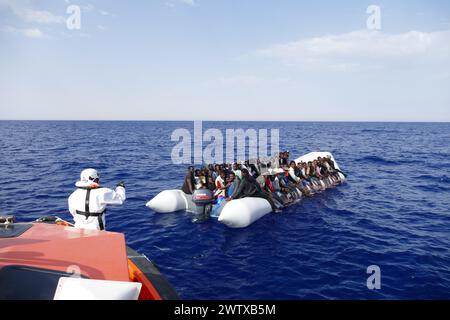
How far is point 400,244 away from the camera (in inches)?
402

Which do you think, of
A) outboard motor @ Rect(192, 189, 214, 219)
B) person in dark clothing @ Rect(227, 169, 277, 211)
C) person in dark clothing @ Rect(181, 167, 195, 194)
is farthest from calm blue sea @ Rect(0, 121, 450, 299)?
person in dark clothing @ Rect(181, 167, 195, 194)

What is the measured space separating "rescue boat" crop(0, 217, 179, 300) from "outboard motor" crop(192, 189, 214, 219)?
623cm

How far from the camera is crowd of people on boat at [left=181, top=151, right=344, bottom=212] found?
12797mm

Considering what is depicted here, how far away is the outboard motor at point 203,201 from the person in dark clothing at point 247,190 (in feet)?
2.92

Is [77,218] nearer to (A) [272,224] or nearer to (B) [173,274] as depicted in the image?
(B) [173,274]

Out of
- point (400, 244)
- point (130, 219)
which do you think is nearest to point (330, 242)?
point (400, 244)

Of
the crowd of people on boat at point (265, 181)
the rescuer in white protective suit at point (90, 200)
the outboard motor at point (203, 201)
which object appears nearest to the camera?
the rescuer in white protective suit at point (90, 200)

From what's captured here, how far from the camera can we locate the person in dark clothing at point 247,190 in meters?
12.4

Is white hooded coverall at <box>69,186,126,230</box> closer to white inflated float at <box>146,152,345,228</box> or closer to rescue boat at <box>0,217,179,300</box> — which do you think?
rescue boat at <box>0,217,179,300</box>

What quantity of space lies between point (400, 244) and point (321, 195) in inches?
250

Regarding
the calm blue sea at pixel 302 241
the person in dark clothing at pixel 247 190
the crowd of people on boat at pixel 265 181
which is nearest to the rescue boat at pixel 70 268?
the calm blue sea at pixel 302 241

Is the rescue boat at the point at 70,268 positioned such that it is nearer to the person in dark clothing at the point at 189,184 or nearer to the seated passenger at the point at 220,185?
the seated passenger at the point at 220,185

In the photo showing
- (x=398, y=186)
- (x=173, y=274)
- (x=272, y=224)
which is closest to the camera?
(x=173, y=274)

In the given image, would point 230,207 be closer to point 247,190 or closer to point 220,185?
point 247,190
